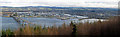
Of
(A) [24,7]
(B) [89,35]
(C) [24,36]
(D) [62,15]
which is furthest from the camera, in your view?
(A) [24,7]

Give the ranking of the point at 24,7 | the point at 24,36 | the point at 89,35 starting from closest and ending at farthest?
1. the point at 24,36
2. the point at 89,35
3. the point at 24,7

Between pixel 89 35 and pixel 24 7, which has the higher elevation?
pixel 24 7

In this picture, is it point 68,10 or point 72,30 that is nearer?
point 72,30

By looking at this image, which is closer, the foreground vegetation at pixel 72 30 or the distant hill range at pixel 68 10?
the foreground vegetation at pixel 72 30

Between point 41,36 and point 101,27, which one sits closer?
point 41,36

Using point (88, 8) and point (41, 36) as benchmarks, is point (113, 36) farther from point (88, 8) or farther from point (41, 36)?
point (88, 8)

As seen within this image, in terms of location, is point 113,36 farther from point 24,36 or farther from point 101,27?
point 24,36

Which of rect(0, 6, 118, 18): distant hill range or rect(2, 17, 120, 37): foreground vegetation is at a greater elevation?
rect(0, 6, 118, 18): distant hill range

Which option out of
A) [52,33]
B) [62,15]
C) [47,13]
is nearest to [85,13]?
[62,15]

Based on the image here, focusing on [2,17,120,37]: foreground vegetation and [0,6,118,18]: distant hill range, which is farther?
[0,6,118,18]: distant hill range

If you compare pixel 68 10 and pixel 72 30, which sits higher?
pixel 68 10

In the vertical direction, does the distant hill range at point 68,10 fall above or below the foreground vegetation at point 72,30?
above
